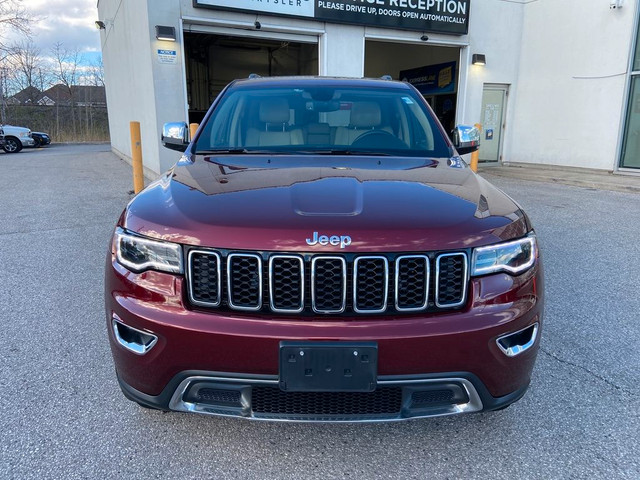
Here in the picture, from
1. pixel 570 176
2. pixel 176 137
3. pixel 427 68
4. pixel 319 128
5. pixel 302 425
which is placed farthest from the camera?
pixel 427 68

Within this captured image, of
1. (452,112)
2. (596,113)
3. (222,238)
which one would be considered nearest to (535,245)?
(222,238)

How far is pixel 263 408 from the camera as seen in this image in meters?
1.81

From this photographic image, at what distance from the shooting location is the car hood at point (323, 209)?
175cm

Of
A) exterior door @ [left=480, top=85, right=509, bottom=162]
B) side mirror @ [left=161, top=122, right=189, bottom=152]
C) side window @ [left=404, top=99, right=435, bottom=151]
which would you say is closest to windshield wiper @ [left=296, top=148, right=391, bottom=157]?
side window @ [left=404, top=99, right=435, bottom=151]

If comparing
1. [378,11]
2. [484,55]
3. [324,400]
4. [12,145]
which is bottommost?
[324,400]

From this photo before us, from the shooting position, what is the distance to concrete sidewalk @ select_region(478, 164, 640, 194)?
10.1m

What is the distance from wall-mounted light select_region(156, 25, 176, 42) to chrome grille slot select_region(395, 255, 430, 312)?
29.5 ft

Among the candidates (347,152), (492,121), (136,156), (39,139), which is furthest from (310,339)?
(39,139)

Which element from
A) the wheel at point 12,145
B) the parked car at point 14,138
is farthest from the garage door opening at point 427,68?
the wheel at point 12,145

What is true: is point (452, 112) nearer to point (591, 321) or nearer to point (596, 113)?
point (596, 113)

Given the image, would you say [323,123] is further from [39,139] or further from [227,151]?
[39,139]

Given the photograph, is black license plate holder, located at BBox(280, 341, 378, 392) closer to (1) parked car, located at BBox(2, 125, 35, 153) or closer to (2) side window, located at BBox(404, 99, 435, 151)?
(2) side window, located at BBox(404, 99, 435, 151)

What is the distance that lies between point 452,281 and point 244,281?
799 mm

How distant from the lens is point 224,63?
978 inches
